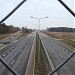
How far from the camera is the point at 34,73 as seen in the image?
1917 centimetres

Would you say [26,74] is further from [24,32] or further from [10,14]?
[24,32]

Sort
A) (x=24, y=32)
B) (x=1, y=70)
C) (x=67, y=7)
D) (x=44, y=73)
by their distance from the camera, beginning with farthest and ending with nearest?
(x=24, y=32) < (x=1, y=70) < (x=44, y=73) < (x=67, y=7)

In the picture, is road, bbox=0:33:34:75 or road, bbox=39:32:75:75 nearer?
road, bbox=39:32:75:75

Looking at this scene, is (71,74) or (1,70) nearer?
(71,74)

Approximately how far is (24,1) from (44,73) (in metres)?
16.8

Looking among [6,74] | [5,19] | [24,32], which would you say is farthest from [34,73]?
[24,32]

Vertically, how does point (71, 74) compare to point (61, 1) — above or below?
below

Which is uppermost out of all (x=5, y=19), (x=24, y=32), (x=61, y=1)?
→ (x=61, y=1)

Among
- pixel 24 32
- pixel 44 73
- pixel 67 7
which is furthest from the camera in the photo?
pixel 24 32

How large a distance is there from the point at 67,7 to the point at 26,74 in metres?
17.0

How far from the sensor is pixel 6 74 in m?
19.6

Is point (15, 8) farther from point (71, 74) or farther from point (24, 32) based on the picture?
point (24, 32)

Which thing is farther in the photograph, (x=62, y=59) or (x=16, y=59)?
(x=16, y=59)

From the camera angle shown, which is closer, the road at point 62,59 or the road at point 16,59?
the road at point 62,59
